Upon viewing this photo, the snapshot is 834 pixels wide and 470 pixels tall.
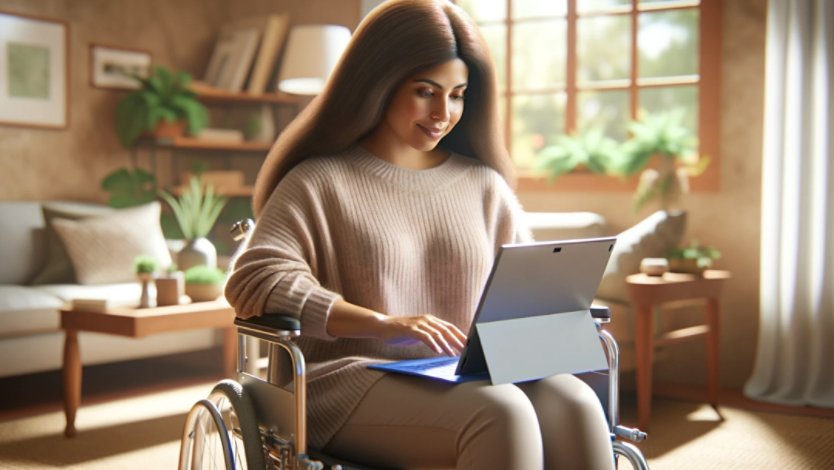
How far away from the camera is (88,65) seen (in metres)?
4.81

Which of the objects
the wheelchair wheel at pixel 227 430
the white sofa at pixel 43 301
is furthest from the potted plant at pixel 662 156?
the wheelchair wheel at pixel 227 430

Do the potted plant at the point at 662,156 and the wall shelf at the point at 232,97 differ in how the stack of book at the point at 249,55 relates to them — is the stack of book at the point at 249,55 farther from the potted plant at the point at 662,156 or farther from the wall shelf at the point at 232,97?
the potted plant at the point at 662,156

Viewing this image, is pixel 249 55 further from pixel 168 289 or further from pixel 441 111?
pixel 441 111

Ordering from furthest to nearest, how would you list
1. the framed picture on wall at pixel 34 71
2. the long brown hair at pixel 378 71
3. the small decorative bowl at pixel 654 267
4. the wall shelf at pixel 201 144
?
the wall shelf at pixel 201 144
the framed picture on wall at pixel 34 71
the small decorative bowl at pixel 654 267
the long brown hair at pixel 378 71

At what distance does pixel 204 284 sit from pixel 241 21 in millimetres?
2547

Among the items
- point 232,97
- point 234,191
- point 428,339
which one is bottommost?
point 428,339

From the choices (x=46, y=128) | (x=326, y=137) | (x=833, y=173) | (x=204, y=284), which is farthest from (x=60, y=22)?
(x=833, y=173)

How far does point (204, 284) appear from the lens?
334 centimetres

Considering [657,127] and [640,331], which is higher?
[657,127]

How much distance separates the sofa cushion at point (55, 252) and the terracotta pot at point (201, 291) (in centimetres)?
111

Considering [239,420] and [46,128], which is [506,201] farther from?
[46,128]

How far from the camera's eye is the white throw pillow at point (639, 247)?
3482mm

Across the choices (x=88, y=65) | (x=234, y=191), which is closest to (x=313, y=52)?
(x=234, y=191)

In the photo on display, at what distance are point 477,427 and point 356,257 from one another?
44 cm
